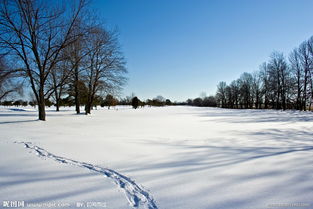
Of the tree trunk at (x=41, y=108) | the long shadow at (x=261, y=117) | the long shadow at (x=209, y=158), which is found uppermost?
the tree trunk at (x=41, y=108)

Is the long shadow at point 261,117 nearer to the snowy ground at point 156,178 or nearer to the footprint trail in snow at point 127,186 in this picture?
the snowy ground at point 156,178

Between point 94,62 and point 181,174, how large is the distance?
18.9m

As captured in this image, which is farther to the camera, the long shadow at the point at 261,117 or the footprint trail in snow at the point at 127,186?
the long shadow at the point at 261,117

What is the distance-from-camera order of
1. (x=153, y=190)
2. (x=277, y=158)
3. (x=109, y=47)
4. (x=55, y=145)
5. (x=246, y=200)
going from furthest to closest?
(x=109, y=47)
(x=55, y=145)
(x=277, y=158)
(x=153, y=190)
(x=246, y=200)

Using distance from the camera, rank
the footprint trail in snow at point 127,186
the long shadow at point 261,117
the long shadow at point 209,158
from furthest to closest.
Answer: the long shadow at point 261,117, the long shadow at point 209,158, the footprint trail in snow at point 127,186

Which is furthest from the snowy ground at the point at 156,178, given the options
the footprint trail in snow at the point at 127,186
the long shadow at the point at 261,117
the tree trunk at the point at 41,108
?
the long shadow at the point at 261,117

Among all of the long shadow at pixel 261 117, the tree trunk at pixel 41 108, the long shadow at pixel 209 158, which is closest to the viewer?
the long shadow at pixel 209 158

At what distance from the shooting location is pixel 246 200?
2.09 metres

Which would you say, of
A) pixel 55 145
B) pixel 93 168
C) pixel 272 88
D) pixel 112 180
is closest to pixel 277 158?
pixel 112 180

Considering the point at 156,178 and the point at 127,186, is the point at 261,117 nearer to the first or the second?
the point at 156,178

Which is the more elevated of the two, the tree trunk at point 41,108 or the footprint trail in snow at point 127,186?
the tree trunk at point 41,108

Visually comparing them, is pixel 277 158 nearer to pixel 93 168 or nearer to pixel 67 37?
pixel 93 168

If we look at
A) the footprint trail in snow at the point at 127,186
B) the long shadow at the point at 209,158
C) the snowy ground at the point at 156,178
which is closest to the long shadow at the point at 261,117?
the long shadow at the point at 209,158

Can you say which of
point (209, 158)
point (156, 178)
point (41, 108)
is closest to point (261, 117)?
point (209, 158)
